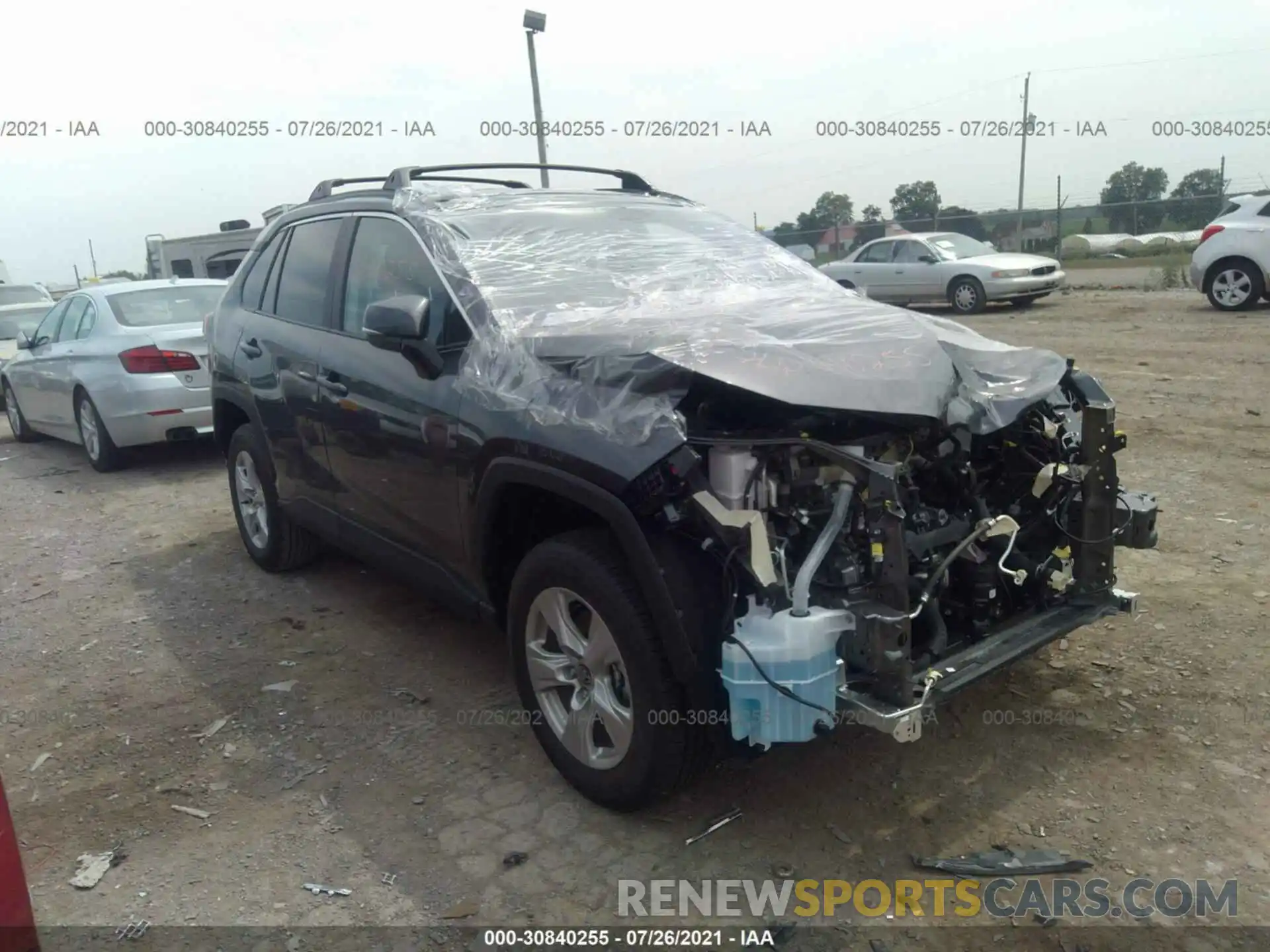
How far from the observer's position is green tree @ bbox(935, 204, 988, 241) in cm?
2502

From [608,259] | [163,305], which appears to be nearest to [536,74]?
[163,305]

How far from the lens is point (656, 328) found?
3.10 m

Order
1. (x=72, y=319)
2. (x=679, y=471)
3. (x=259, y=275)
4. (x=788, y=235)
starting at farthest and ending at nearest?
(x=788, y=235)
(x=72, y=319)
(x=259, y=275)
(x=679, y=471)

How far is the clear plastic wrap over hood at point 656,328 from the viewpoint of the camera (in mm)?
2768

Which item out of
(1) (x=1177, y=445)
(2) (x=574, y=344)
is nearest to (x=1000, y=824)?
(2) (x=574, y=344)

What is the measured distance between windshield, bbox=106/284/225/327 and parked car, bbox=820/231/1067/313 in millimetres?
10128

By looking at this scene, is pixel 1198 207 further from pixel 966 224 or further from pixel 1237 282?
pixel 1237 282

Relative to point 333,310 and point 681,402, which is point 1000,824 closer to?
point 681,402

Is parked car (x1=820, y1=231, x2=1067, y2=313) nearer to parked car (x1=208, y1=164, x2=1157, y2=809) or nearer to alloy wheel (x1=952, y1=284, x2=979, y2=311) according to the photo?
alloy wheel (x1=952, y1=284, x2=979, y2=311)

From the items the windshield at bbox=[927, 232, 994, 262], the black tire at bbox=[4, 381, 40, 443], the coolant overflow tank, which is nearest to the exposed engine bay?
the coolant overflow tank

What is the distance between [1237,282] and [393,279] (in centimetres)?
1266

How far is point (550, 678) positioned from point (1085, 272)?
74.4 feet

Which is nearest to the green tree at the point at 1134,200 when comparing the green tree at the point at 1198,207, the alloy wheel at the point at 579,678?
the green tree at the point at 1198,207

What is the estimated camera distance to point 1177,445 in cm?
666
